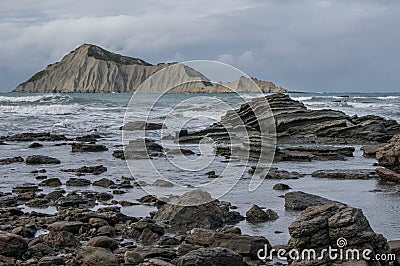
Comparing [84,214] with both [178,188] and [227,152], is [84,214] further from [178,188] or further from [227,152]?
[227,152]

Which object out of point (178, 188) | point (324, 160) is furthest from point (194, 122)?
point (178, 188)

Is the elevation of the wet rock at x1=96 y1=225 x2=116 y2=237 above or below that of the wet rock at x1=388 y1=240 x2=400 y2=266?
below

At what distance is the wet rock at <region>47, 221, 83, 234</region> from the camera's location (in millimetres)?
9992

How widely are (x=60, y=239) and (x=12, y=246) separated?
86 centimetres

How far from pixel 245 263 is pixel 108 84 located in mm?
153178

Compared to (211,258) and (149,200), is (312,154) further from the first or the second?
(211,258)

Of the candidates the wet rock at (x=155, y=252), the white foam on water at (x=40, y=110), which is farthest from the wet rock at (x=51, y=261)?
the white foam on water at (x=40, y=110)

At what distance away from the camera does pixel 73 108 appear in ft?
198

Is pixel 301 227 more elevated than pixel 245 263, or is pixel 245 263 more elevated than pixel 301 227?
pixel 301 227

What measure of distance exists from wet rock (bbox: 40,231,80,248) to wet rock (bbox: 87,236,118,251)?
275 millimetres

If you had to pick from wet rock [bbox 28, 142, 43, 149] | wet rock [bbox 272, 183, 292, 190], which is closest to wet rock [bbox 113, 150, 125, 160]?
wet rock [bbox 28, 142, 43, 149]

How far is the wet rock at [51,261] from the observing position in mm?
8039

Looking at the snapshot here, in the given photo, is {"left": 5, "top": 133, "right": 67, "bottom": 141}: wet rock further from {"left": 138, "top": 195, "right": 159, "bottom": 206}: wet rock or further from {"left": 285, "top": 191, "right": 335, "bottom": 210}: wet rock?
{"left": 285, "top": 191, "right": 335, "bottom": 210}: wet rock

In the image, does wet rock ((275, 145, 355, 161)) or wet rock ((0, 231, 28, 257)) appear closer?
wet rock ((0, 231, 28, 257))
